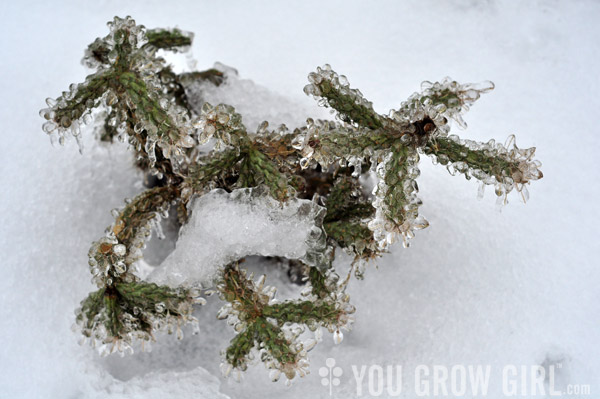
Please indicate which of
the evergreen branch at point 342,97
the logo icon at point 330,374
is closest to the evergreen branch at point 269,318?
the logo icon at point 330,374

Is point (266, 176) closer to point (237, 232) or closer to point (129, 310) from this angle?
point (237, 232)

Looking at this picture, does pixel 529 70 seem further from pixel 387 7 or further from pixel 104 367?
pixel 104 367

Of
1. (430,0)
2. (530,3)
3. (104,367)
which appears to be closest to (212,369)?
(104,367)

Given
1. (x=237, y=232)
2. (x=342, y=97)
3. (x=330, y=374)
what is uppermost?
(x=342, y=97)

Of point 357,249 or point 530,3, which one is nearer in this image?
point 357,249

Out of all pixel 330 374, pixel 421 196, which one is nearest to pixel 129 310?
pixel 330 374

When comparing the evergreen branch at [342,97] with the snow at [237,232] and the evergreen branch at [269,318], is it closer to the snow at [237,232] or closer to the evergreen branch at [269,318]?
the snow at [237,232]
